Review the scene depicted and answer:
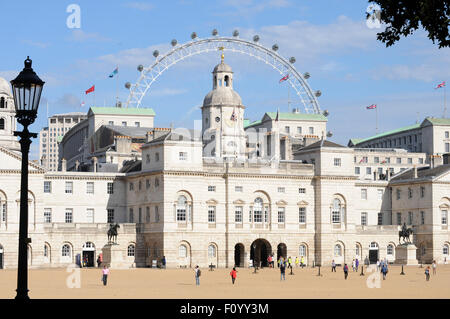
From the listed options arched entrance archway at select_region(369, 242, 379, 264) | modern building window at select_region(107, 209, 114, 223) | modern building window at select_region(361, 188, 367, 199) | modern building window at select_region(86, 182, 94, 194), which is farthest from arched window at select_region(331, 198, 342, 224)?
modern building window at select_region(86, 182, 94, 194)

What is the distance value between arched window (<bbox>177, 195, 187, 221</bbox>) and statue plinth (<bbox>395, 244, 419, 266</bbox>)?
27.4m

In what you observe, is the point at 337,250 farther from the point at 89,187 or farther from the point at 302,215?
the point at 89,187

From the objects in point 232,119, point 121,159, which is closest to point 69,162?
point 121,159

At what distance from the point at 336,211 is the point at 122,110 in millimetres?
64550

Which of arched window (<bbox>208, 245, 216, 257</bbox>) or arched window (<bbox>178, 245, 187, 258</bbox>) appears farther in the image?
arched window (<bbox>208, 245, 216, 257</bbox>)

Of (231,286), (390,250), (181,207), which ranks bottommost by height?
(231,286)

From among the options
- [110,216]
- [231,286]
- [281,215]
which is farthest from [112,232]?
[231,286]

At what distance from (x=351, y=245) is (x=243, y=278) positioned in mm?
33175

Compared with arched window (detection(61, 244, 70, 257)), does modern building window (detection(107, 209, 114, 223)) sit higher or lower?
higher

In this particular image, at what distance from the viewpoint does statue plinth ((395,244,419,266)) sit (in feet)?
359

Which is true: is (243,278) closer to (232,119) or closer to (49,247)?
(49,247)

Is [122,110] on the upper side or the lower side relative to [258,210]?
upper

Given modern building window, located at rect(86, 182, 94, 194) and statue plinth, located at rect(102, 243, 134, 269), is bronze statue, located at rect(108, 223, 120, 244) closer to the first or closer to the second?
statue plinth, located at rect(102, 243, 134, 269)

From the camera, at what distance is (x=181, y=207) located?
335 ft
